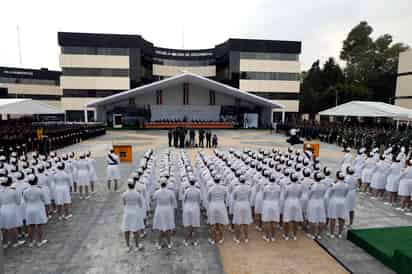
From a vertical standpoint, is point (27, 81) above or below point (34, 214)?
above

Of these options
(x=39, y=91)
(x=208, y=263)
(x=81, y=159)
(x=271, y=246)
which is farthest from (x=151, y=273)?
(x=39, y=91)

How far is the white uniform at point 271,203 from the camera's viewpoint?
20.3ft

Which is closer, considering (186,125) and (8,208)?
(8,208)

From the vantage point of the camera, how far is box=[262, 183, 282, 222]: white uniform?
20.3 ft

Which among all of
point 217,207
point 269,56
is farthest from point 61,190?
point 269,56

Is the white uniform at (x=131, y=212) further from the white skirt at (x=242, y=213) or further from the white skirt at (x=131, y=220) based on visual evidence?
the white skirt at (x=242, y=213)

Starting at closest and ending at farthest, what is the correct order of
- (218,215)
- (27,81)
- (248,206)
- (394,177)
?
(218,215)
(248,206)
(394,177)
(27,81)

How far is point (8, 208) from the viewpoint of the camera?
5738 millimetres

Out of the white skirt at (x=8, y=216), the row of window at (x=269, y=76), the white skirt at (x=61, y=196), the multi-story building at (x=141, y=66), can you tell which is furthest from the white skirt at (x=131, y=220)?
the row of window at (x=269, y=76)

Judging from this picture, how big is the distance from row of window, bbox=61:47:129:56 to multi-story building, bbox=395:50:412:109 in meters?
42.1

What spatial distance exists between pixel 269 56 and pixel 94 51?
28498 millimetres

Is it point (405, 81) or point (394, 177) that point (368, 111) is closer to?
point (394, 177)

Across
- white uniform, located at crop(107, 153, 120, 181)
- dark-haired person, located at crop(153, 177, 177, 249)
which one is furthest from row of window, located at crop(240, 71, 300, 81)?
dark-haired person, located at crop(153, 177, 177, 249)

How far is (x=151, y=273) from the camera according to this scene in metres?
5.03
